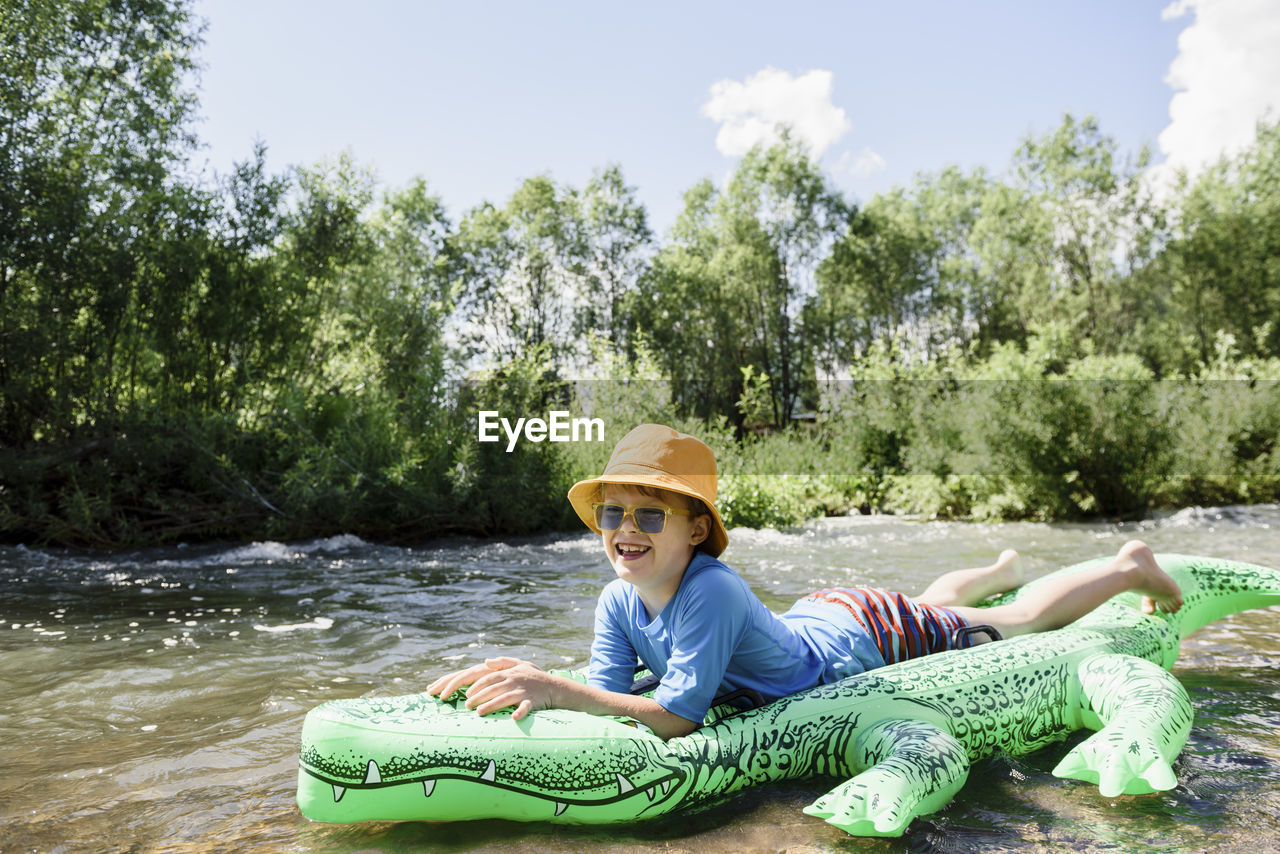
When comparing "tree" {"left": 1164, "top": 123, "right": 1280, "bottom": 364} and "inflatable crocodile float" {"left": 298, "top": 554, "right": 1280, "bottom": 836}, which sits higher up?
"tree" {"left": 1164, "top": 123, "right": 1280, "bottom": 364}

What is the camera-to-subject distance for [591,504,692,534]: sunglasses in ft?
9.07

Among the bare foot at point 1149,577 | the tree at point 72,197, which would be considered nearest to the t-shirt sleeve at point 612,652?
the bare foot at point 1149,577

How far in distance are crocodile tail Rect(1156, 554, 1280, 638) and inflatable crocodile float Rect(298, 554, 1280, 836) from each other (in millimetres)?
1492

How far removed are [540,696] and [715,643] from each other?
59cm

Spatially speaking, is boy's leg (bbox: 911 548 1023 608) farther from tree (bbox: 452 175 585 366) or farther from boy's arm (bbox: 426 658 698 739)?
tree (bbox: 452 175 585 366)

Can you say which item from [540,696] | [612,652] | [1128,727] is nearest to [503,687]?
Answer: [540,696]

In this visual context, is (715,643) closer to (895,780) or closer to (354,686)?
(895,780)

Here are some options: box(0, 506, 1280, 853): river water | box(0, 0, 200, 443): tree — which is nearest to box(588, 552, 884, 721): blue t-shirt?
box(0, 506, 1280, 853): river water

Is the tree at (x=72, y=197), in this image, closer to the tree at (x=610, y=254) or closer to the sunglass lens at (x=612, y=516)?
the sunglass lens at (x=612, y=516)

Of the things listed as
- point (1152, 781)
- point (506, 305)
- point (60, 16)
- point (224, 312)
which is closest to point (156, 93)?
point (60, 16)

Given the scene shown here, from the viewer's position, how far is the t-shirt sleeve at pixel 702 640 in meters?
2.71

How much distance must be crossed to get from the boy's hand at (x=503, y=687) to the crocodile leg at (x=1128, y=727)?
174 cm

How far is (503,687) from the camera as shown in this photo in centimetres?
272

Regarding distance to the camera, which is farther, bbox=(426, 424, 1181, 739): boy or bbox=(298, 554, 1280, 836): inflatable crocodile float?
bbox=(426, 424, 1181, 739): boy
